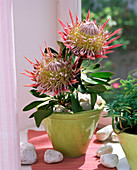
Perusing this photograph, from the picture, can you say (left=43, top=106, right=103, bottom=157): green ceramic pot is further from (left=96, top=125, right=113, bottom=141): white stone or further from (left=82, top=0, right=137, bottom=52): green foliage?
(left=82, top=0, right=137, bottom=52): green foliage

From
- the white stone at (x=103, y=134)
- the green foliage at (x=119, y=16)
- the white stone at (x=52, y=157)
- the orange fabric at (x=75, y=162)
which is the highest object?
the green foliage at (x=119, y=16)

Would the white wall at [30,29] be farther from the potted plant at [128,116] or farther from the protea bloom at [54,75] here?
the potted plant at [128,116]

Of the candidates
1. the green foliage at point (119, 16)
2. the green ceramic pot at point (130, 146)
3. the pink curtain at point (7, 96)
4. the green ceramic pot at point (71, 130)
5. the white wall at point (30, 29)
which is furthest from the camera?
the green foliage at point (119, 16)

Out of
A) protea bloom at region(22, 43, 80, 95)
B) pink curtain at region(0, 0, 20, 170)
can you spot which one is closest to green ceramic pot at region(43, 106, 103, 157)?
protea bloom at region(22, 43, 80, 95)

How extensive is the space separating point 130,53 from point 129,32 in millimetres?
97

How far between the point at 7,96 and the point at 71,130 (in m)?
0.30

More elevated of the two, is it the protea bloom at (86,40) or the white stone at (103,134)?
the protea bloom at (86,40)

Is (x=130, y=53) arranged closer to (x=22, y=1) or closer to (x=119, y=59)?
(x=119, y=59)

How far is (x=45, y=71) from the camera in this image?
0.70 meters

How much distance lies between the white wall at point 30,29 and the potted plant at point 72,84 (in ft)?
0.87

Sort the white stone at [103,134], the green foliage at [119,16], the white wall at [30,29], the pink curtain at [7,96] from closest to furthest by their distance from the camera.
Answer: the pink curtain at [7,96], the white stone at [103,134], the white wall at [30,29], the green foliage at [119,16]

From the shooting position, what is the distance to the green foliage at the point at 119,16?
3.85 feet

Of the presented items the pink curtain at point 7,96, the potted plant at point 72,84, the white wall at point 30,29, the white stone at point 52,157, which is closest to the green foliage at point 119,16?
the white wall at point 30,29

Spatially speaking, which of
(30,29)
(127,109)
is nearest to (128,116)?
(127,109)
